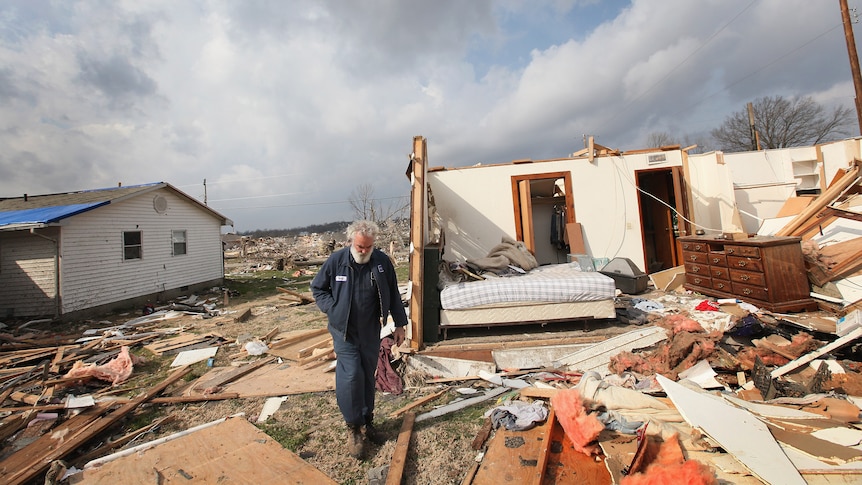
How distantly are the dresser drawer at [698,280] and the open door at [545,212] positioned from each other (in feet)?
8.38

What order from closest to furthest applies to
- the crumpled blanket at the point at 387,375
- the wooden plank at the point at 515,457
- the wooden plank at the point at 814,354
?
the wooden plank at the point at 515,457
the wooden plank at the point at 814,354
the crumpled blanket at the point at 387,375

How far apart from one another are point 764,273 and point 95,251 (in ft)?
48.7

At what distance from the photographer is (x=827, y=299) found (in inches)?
194

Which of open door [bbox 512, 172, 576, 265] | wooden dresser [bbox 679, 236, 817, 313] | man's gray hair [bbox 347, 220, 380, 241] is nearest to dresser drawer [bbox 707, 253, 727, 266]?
wooden dresser [bbox 679, 236, 817, 313]

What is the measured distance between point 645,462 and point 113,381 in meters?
6.22

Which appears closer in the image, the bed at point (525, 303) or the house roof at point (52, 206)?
the bed at point (525, 303)

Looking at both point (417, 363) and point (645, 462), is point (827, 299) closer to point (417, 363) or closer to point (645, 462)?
point (645, 462)

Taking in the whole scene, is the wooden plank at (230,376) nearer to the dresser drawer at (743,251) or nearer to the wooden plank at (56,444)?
the wooden plank at (56,444)

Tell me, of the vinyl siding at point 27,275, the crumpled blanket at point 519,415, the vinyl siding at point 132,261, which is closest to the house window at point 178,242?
the vinyl siding at point 132,261

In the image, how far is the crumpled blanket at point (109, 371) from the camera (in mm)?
4586

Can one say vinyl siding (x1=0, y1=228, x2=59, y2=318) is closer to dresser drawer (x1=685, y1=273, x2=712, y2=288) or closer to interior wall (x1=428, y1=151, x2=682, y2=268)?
interior wall (x1=428, y1=151, x2=682, y2=268)

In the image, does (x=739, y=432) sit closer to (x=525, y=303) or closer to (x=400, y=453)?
(x=400, y=453)

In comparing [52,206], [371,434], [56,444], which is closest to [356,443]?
[371,434]

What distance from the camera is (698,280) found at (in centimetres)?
627
